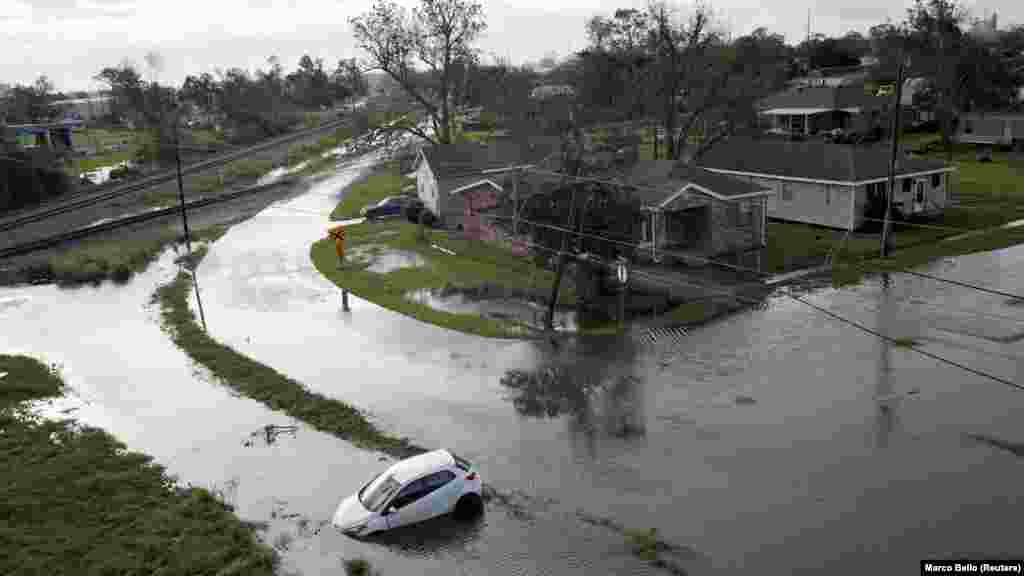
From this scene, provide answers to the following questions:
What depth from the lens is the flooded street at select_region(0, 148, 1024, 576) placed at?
14219 millimetres

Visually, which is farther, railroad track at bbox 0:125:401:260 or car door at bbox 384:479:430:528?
railroad track at bbox 0:125:401:260

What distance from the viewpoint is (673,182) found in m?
34.1

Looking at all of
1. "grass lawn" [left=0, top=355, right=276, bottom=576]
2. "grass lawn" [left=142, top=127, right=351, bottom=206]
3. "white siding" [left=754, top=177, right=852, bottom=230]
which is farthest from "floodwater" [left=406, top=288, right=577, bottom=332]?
"grass lawn" [left=142, top=127, right=351, bottom=206]

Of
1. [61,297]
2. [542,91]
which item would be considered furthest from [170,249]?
[542,91]

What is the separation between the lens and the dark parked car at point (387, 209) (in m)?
48.7

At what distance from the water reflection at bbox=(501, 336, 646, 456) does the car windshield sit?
4.67 metres

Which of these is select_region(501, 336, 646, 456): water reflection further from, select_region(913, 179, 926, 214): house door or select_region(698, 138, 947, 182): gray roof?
select_region(913, 179, 926, 214): house door

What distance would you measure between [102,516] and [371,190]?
44.2 metres

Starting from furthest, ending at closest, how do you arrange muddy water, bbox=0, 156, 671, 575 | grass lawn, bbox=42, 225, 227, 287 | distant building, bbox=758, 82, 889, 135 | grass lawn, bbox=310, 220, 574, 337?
distant building, bbox=758, 82, 889, 135
grass lawn, bbox=42, 225, 227, 287
grass lawn, bbox=310, 220, 574, 337
muddy water, bbox=0, 156, 671, 575

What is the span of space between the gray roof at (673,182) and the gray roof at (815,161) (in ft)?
13.6

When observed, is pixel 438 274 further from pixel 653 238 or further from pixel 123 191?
pixel 123 191

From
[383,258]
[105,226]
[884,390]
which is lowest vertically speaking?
[884,390]

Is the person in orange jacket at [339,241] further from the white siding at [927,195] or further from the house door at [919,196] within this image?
the house door at [919,196]

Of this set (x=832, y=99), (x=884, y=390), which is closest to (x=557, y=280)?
(x=884, y=390)
